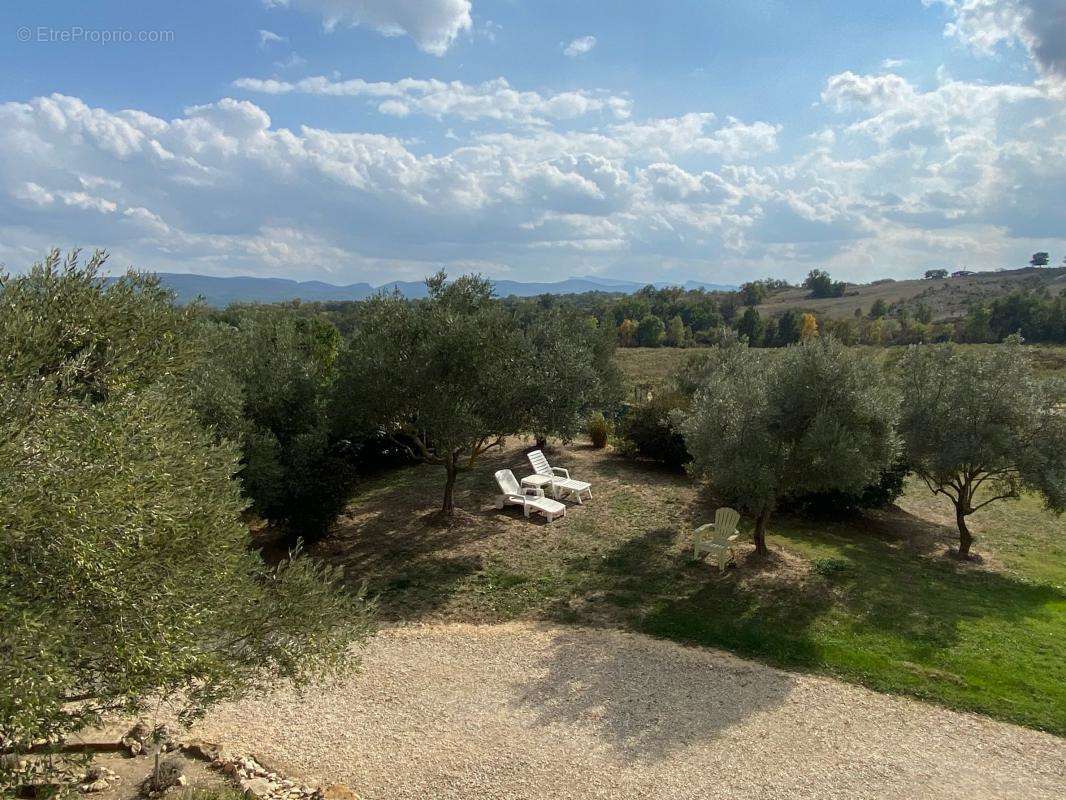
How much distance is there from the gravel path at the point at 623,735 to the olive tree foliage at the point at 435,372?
17.6ft

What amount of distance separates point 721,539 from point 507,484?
254 inches

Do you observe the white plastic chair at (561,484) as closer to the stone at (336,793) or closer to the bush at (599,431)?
the bush at (599,431)

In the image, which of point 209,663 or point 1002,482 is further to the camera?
point 1002,482

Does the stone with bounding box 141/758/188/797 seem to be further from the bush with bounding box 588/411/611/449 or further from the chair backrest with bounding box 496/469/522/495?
the bush with bounding box 588/411/611/449

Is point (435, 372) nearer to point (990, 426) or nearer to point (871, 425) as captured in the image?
point (871, 425)

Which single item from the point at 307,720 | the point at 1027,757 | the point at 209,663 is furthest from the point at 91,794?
the point at 1027,757

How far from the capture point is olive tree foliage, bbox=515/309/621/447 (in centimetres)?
1584

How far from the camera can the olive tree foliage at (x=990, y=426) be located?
13555 millimetres

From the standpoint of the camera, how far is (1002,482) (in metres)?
15.0

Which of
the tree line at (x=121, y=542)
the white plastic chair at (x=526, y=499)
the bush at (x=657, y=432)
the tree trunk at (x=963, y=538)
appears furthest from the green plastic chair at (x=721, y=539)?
the tree line at (x=121, y=542)

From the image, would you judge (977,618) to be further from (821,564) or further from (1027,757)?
(1027,757)

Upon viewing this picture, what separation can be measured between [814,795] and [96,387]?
910 cm

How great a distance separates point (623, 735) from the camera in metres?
8.31

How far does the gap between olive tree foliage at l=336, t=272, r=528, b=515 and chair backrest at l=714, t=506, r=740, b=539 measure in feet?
17.4
